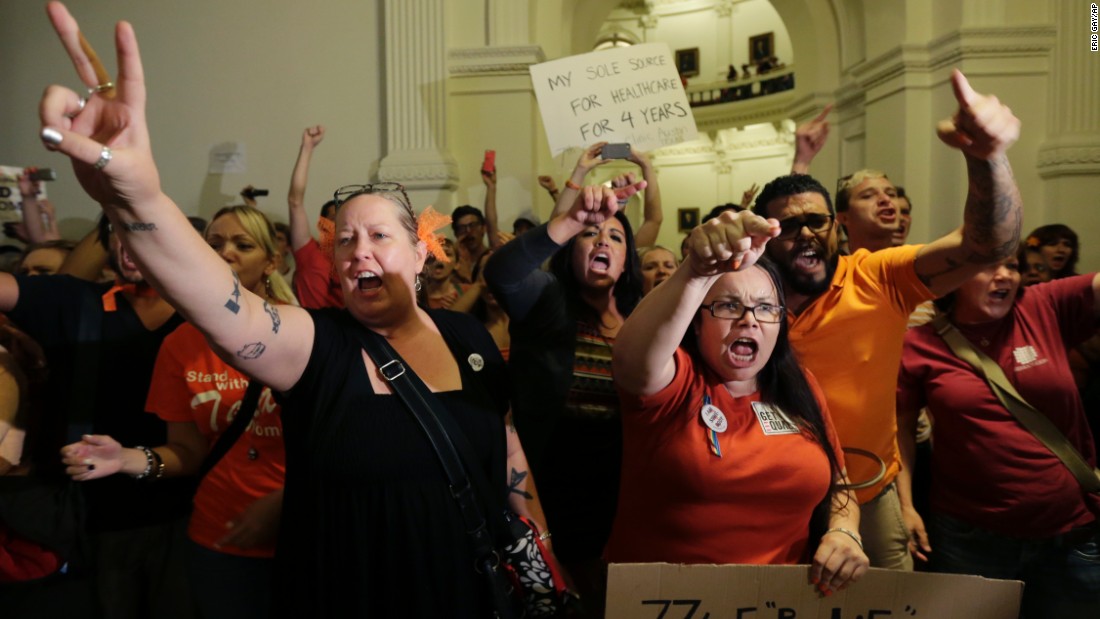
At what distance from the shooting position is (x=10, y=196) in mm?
3828

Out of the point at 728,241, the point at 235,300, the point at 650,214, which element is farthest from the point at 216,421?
the point at 650,214

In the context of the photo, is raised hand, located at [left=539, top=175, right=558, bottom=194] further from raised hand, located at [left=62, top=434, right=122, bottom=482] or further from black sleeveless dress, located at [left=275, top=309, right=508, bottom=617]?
black sleeveless dress, located at [left=275, top=309, right=508, bottom=617]

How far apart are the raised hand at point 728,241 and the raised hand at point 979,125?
54cm

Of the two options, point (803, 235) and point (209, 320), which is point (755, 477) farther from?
point (209, 320)

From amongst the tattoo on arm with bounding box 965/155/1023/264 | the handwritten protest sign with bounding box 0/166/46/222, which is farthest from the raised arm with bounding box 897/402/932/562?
the handwritten protest sign with bounding box 0/166/46/222

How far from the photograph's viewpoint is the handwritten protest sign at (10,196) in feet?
12.4

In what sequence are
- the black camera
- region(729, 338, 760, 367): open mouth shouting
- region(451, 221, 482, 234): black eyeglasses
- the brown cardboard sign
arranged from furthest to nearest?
region(451, 221, 482, 234): black eyeglasses
the black camera
region(729, 338, 760, 367): open mouth shouting
the brown cardboard sign

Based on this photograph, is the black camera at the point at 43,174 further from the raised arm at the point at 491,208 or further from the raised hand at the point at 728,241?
the raised hand at the point at 728,241

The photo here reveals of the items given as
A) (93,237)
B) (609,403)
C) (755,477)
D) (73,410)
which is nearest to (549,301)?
(609,403)

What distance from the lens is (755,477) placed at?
1725 mm

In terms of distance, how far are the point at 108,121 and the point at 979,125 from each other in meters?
1.65

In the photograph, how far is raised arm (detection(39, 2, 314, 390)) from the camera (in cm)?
107

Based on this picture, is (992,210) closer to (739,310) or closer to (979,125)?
(979,125)

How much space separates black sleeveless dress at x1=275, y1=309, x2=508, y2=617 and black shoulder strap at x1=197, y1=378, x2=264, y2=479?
51 cm
